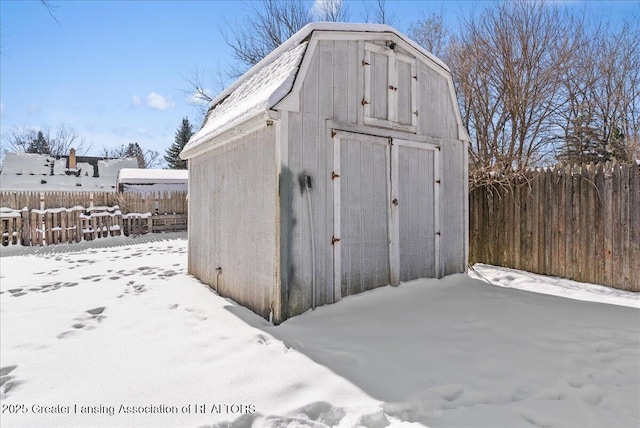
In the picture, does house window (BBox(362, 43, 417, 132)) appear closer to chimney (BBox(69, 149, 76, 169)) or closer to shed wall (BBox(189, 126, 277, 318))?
shed wall (BBox(189, 126, 277, 318))

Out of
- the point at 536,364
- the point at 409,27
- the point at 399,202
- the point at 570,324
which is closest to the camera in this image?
the point at 536,364

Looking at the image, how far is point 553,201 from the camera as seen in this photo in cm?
560

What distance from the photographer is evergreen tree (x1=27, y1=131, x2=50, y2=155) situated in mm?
37734

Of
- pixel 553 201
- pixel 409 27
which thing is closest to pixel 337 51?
pixel 553 201

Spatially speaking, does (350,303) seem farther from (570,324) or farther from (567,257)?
(567,257)

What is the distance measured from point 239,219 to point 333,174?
4.56ft

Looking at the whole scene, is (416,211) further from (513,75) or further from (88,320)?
(513,75)

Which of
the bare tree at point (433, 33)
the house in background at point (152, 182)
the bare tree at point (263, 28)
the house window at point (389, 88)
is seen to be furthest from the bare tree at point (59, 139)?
the house window at point (389, 88)

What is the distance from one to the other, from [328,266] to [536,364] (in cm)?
209

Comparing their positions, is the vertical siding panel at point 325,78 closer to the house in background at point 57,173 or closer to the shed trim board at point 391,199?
the shed trim board at point 391,199

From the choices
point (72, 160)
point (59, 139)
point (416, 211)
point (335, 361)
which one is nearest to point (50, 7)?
Answer: point (335, 361)

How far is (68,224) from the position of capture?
448 inches

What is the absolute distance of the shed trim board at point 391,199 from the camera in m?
3.94

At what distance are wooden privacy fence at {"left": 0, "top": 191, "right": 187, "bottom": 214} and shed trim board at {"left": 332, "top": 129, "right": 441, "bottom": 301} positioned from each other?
37.7 feet
